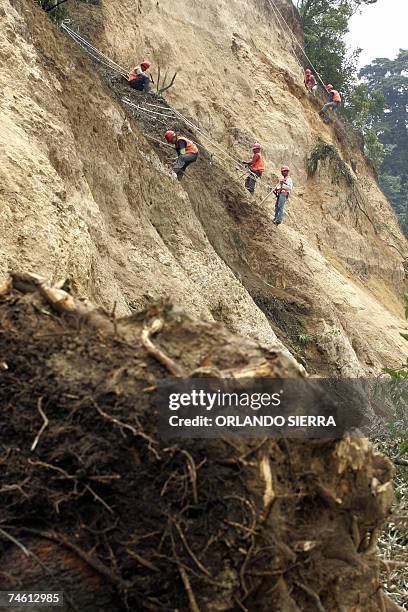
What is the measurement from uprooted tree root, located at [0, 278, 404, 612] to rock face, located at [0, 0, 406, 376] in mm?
1399

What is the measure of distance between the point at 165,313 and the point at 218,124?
1575 centimetres

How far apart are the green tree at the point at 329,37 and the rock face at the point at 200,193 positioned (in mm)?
2398

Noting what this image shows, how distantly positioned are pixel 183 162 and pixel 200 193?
0.81 metres

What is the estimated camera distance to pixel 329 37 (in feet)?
91.5

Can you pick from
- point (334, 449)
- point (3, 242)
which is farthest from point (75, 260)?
point (334, 449)

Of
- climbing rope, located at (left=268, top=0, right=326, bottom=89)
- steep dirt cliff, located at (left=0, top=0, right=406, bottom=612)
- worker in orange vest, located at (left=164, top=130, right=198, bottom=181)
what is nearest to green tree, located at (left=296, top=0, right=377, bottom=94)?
climbing rope, located at (left=268, top=0, right=326, bottom=89)

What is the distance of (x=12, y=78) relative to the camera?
8695mm

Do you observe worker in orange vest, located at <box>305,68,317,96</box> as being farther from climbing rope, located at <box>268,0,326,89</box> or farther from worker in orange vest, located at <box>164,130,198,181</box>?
worker in orange vest, located at <box>164,130,198,181</box>

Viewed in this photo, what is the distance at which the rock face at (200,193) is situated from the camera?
26.1 feet

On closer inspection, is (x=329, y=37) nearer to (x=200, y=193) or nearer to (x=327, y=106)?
(x=327, y=106)

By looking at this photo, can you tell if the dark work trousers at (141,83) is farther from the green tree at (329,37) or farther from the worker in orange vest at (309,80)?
the green tree at (329,37)

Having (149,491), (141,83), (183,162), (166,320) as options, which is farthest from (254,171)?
(149,491)

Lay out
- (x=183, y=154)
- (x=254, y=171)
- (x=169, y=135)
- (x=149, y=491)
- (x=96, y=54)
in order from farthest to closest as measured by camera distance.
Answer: (x=254, y=171), (x=96, y=54), (x=169, y=135), (x=183, y=154), (x=149, y=491)

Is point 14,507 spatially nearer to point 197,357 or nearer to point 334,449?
point 197,357
